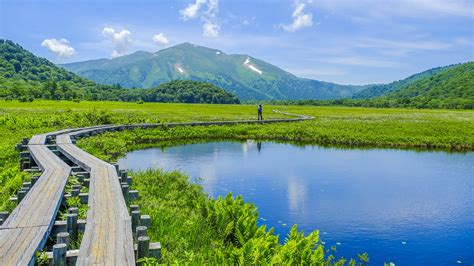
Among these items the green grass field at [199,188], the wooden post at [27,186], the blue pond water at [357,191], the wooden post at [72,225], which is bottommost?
the blue pond water at [357,191]

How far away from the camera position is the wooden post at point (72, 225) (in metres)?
9.12

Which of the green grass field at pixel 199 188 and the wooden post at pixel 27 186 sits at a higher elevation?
the wooden post at pixel 27 186

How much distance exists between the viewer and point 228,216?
41.9 feet

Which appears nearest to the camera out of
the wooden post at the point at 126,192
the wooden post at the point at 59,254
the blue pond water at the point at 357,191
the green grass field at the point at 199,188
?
the wooden post at the point at 59,254

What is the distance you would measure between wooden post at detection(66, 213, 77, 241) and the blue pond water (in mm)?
8221

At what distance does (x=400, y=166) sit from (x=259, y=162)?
35.9 feet

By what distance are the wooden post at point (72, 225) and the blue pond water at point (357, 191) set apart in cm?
822

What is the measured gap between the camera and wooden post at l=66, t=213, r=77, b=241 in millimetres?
9117

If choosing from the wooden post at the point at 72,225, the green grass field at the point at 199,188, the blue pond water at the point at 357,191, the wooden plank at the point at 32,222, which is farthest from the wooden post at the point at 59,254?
the blue pond water at the point at 357,191

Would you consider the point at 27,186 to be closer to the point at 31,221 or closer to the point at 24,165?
the point at 31,221

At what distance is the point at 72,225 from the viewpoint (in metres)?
9.17

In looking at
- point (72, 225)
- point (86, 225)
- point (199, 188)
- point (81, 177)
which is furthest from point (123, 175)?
point (199, 188)

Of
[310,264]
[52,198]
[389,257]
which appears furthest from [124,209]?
[389,257]

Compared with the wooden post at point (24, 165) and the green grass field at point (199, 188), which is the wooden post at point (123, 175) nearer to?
the green grass field at point (199, 188)
